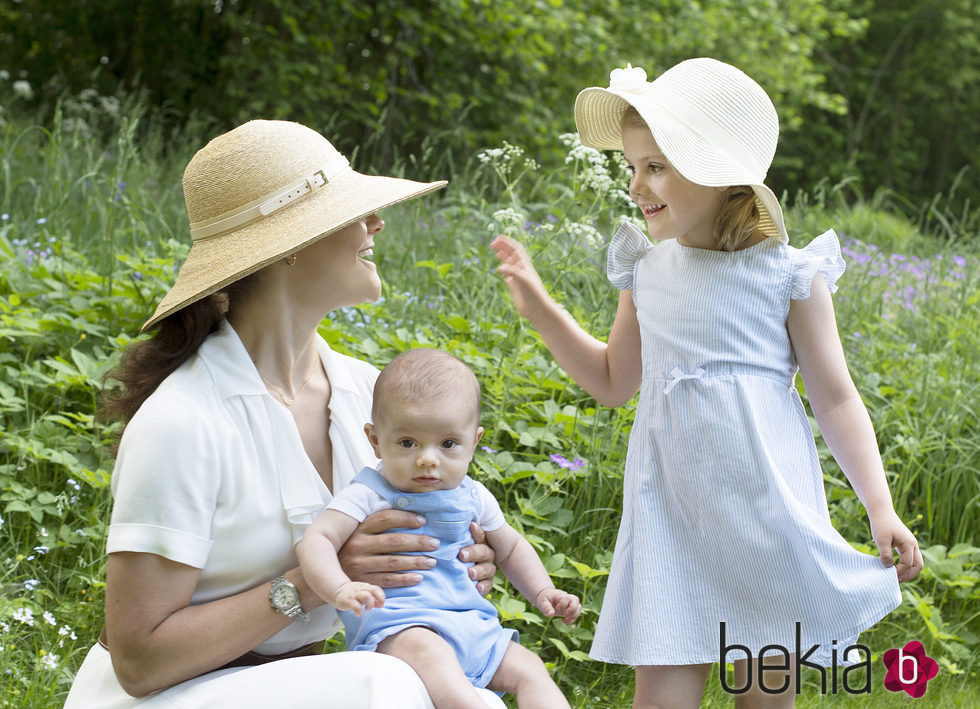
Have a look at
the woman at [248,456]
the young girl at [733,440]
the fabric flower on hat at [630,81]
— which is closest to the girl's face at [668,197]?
the young girl at [733,440]

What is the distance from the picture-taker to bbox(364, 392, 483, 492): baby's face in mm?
1896

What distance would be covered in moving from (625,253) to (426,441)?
0.70 meters

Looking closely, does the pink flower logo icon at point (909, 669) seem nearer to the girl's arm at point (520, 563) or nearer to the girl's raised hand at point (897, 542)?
the girl's raised hand at point (897, 542)

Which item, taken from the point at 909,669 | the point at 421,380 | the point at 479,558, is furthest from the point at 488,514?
the point at 909,669

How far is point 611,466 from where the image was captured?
3.20 m

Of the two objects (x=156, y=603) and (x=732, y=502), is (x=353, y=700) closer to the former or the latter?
(x=156, y=603)

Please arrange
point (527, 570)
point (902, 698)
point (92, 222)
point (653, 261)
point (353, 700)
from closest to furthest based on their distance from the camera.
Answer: point (353, 700), point (527, 570), point (653, 261), point (902, 698), point (92, 222)

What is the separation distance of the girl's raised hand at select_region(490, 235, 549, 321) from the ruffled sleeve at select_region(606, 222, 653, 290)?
0.17 m

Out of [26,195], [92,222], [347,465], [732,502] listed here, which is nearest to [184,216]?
[92,222]

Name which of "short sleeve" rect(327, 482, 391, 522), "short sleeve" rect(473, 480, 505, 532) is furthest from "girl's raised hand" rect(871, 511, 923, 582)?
"short sleeve" rect(327, 482, 391, 522)

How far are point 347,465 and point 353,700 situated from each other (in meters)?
0.50

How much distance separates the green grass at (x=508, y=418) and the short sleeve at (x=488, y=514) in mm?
664

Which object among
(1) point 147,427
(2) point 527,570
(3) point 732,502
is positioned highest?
(1) point 147,427

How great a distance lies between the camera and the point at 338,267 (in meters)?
2.06
